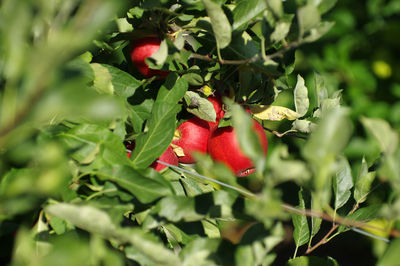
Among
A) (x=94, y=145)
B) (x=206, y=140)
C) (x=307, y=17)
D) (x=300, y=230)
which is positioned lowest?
(x=300, y=230)

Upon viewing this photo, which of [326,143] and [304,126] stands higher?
[326,143]

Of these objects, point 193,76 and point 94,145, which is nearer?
point 94,145

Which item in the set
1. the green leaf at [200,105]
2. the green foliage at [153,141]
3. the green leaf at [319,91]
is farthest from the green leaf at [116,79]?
the green leaf at [319,91]

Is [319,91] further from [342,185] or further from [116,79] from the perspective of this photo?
[116,79]

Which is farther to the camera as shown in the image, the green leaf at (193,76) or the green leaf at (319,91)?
the green leaf at (319,91)

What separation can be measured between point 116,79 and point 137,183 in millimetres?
300

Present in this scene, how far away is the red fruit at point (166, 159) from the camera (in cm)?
83

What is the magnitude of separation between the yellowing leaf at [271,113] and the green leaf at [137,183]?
376 millimetres

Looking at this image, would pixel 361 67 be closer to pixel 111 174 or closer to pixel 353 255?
pixel 353 255


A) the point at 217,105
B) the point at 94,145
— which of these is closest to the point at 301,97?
the point at 217,105

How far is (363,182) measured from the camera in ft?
2.55

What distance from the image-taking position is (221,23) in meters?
0.67

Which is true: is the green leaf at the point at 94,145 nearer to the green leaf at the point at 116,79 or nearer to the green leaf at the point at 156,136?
the green leaf at the point at 156,136

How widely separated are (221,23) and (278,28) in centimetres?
9
